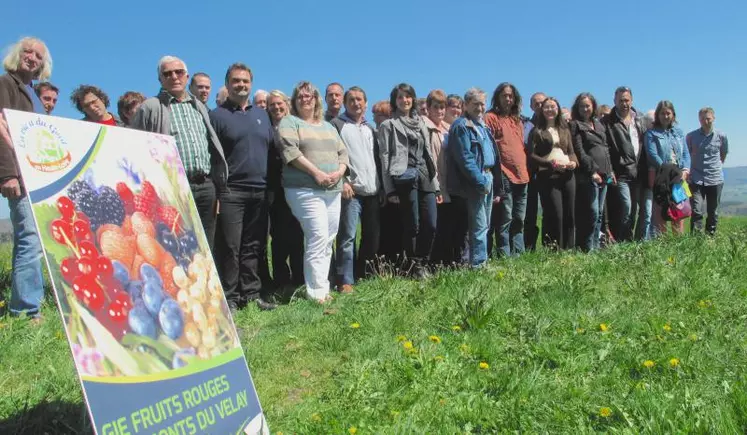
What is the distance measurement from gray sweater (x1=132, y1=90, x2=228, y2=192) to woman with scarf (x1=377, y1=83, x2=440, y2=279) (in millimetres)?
1880

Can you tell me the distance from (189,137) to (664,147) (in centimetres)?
650

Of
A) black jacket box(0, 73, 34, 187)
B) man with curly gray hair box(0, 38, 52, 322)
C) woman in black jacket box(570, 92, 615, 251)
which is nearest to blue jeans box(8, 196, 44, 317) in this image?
man with curly gray hair box(0, 38, 52, 322)

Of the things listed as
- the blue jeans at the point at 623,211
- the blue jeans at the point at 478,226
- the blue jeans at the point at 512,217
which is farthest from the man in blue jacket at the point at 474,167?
the blue jeans at the point at 623,211

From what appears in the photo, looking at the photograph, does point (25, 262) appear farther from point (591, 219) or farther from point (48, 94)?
point (591, 219)

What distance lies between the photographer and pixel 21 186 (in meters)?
4.69

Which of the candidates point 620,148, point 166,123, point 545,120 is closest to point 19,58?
point 166,123

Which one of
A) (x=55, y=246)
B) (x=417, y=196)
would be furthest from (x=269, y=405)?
(x=417, y=196)

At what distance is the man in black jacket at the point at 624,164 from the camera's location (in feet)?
27.1

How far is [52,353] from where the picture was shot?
414cm

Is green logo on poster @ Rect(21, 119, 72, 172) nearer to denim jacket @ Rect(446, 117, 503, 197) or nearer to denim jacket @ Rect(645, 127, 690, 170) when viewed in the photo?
denim jacket @ Rect(446, 117, 503, 197)

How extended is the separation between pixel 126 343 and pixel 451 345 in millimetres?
2248

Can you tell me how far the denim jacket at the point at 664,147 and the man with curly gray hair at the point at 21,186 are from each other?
287 inches

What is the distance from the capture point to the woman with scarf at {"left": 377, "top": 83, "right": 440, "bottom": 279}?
6445mm

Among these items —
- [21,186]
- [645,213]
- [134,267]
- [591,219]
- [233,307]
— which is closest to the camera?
[134,267]
